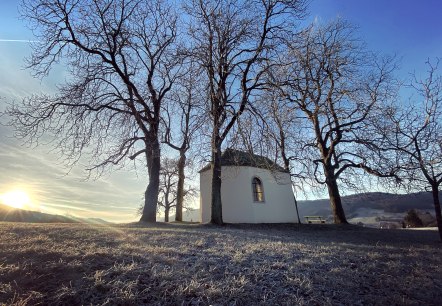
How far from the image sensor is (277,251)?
788 cm

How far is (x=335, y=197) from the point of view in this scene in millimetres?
23484

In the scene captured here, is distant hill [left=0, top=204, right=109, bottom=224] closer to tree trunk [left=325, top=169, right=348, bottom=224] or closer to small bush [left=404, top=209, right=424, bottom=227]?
tree trunk [left=325, top=169, right=348, bottom=224]

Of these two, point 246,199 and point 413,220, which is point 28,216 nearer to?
point 246,199

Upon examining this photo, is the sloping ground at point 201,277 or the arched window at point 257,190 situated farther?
the arched window at point 257,190

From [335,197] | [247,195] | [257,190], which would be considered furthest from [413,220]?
[247,195]

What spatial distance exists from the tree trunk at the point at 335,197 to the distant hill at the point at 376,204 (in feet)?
3.28

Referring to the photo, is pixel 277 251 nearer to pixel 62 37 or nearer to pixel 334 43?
pixel 62 37

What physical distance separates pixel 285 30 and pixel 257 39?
151 centimetres

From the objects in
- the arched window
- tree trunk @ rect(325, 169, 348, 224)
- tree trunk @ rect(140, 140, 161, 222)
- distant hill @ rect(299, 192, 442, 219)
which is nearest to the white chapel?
the arched window

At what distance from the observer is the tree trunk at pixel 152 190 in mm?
19078

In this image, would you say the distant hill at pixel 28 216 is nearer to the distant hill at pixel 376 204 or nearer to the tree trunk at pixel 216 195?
the tree trunk at pixel 216 195

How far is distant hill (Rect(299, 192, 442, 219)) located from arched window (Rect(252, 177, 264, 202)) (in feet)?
22.8

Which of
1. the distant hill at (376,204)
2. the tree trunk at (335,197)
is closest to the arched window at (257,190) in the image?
the tree trunk at (335,197)

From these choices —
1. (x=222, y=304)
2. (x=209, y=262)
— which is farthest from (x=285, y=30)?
(x=222, y=304)
